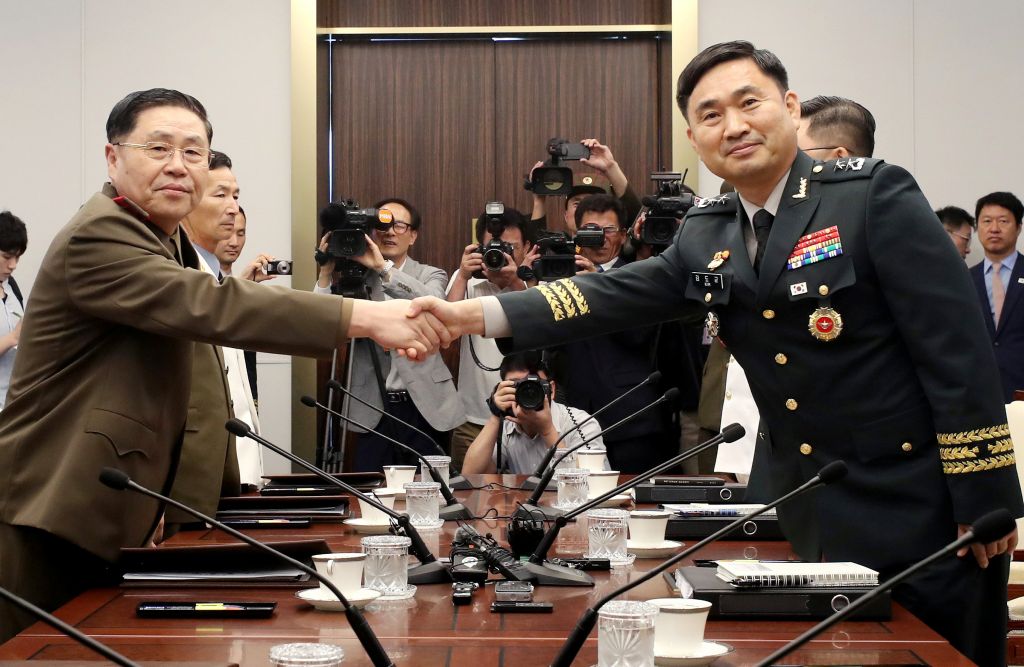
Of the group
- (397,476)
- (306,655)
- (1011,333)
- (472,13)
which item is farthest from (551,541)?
(472,13)

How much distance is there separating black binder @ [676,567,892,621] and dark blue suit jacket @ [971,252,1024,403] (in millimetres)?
4043

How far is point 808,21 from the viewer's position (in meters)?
5.45

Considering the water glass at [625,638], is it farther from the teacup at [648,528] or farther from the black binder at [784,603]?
the teacup at [648,528]

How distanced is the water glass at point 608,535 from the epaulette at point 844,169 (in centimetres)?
66

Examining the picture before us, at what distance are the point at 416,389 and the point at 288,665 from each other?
10.6 feet

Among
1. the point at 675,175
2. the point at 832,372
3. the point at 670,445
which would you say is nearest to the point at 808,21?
the point at 675,175

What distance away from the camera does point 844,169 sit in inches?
76.0

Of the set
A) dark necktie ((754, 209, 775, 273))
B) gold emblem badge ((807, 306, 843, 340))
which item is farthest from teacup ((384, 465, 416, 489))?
gold emblem badge ((807, 306, 843, 340))

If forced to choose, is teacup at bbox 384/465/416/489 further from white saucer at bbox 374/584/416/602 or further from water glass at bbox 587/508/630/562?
white saucer at bbox 374/584/416/602

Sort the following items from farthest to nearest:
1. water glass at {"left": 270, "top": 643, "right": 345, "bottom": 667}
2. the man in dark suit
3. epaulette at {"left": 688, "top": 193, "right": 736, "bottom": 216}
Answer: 1. the man in dark suit
2. epaulette at {"left": 688, "top": 193, "right": 736, "bottom": 216}
3. water glass at {"left": 270, "top": 643, "right": 345, "bottom": 667}

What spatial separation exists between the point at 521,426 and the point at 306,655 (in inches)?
91.2

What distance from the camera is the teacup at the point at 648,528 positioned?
1.98 metres

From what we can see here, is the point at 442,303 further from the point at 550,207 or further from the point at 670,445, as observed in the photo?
the point at 550,207

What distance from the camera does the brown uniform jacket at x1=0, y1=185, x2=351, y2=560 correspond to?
196 cm
